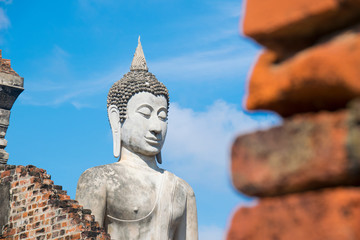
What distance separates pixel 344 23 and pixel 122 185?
7.30 meters

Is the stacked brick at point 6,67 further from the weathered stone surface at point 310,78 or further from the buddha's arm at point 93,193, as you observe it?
the weathered stone surface at point 310,78

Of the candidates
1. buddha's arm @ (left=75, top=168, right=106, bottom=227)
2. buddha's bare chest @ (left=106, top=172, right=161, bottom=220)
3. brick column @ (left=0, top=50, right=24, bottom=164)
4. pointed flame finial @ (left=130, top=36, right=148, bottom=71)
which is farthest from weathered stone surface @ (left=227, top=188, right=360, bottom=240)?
brick column @ (left=0, top=50, right=24, bottom=164)

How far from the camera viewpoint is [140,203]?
9289mm

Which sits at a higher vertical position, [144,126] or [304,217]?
[144,126]

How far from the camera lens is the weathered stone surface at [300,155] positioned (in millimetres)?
1930

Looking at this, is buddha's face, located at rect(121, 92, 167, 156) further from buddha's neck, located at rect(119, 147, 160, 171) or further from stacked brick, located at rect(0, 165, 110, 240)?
stacked brick, located at rect(0, 165, 110, 240)

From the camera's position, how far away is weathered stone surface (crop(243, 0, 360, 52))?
207 centimetres

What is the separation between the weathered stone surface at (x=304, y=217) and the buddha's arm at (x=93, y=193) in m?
6.91

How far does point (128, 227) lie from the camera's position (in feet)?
30.1

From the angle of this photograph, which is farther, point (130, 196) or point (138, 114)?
point (138, 114)

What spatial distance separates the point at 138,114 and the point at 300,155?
7783 mm

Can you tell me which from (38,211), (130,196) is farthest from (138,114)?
(38,211)

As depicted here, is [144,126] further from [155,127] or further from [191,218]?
[191,218]

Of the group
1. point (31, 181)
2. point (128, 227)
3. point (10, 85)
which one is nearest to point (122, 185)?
point (128, 227)
